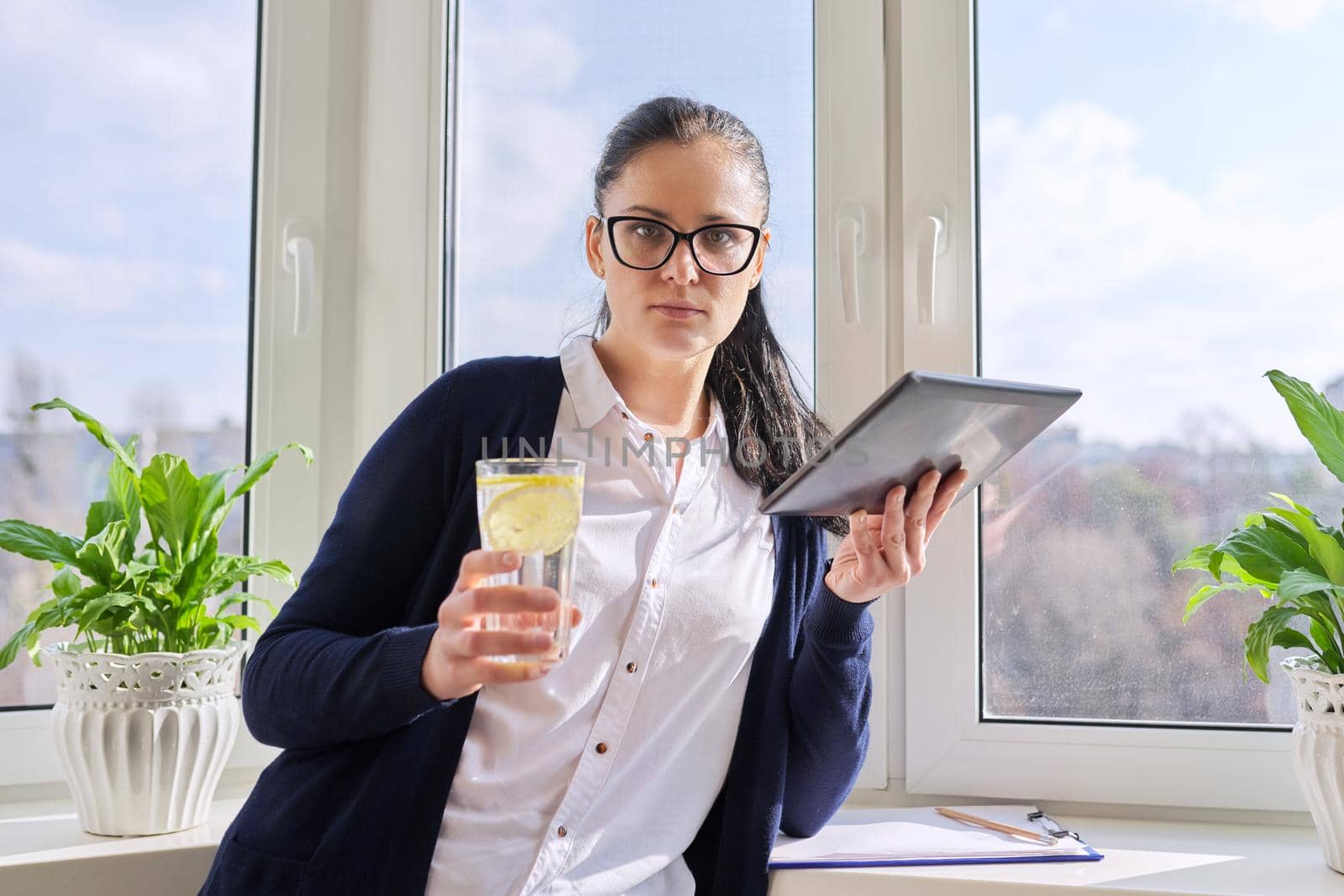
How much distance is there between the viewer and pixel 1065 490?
160cm

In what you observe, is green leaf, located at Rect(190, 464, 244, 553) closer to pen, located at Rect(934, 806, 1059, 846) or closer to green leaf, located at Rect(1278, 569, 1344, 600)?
pen, located at Rect(934, 806, 1059, 846)

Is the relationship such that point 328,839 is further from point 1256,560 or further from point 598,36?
point 598,36

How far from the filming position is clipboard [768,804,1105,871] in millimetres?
1286

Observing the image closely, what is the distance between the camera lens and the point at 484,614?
865 mm

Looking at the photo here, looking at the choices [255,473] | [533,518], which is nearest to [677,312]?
[533,518]

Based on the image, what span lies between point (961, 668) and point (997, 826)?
0.24 m

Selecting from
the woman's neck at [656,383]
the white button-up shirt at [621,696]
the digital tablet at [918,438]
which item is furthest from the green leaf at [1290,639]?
the woman's neck at [656,383]

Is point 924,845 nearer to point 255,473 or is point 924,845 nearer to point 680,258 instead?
point 680,258

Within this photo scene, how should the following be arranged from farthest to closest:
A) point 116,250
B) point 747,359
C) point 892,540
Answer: point 116,250 < point 747,359 < point 892,540

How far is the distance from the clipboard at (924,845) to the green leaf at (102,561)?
3.00 ft

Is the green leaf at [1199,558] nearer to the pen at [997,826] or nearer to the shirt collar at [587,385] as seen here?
the pen at [997,826]

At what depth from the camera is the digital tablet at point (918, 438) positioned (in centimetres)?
95

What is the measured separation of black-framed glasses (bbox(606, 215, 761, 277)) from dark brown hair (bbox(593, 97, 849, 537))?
0.29 ft

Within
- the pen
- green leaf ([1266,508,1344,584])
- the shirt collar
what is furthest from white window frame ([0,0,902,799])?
green leaf ([1266,508,1344,584])
